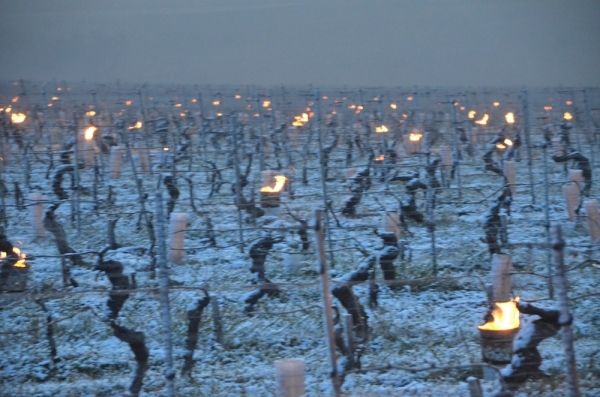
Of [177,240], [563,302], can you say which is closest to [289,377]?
[563,302]

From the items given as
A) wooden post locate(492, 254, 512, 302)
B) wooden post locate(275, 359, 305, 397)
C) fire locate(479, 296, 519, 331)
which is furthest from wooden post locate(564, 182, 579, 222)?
wooden post locate(275, 359, 305, 397)

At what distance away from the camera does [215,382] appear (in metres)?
3.95

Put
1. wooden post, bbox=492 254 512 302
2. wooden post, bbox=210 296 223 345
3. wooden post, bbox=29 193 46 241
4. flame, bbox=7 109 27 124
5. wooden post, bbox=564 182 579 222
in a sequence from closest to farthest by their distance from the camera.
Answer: wooden post, bbox=492 254 512 302 → wooden post, bbox=210 296 223 345 → wooden post, bbox=29 193 46 241 → wooden post, bbox=564 182 579 222 → flame, bbox=7 109 27 124

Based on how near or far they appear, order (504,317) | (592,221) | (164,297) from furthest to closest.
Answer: (592,221), (504,317), (164,297)

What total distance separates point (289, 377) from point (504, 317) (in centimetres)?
130

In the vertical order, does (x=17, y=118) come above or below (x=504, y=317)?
above

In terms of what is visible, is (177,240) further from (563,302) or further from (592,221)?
(563,302)

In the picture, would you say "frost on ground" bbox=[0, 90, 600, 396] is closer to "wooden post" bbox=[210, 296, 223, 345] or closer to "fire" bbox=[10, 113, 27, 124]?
"wooden post" bbox=[210, 296, 223, 345]

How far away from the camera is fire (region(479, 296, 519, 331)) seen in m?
3.57

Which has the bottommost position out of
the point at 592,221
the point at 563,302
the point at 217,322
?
the point at 217,322

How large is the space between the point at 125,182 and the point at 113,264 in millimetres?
6856

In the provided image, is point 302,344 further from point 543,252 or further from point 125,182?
point 125,182

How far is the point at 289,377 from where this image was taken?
2.89m

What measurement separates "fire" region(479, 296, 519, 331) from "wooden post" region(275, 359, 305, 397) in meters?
1.16
